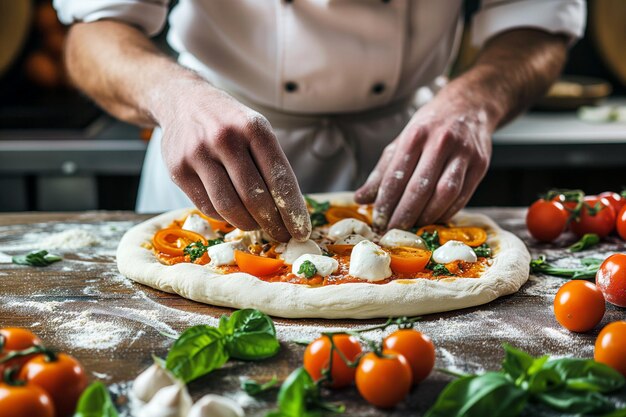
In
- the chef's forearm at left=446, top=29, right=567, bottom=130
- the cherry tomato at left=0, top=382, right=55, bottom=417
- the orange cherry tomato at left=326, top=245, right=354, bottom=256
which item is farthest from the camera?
the chef's forearm at left=446, top=29, right=567, bottom=130

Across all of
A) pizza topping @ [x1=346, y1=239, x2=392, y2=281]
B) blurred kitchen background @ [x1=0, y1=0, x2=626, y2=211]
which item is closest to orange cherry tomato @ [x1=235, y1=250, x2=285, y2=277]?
pizza topping @ [x1=346, y1=239, x2=392, y2=281]

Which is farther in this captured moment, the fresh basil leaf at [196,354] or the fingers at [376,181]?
the fingers at [376,181]

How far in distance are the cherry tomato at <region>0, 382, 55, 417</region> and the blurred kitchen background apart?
2.26m

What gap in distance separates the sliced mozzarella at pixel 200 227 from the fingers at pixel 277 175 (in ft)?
1.12

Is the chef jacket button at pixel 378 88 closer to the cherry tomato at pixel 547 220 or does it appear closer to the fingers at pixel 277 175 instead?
the cherry tomato at pixel 547 220

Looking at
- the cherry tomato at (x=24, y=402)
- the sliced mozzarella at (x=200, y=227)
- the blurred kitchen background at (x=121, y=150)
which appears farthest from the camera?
the blurred kitchen background at (x=121, y=150)

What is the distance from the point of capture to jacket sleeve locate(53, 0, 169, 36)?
2.46 m

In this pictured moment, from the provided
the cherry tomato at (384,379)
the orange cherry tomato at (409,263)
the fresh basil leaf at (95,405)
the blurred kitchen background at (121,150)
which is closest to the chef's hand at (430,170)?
the orange cherry tomato at (409,263)

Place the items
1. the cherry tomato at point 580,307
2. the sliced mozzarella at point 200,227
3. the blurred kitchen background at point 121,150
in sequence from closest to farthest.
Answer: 1. the cherry tomato at point 580,307
2. the sliced mozzarella at point 200,227
3. the blurred kitchen background at point 121,150

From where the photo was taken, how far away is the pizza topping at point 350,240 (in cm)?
197

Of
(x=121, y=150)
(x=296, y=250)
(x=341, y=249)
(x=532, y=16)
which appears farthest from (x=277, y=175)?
(x=121, y=150)

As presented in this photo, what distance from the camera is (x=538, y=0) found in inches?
102

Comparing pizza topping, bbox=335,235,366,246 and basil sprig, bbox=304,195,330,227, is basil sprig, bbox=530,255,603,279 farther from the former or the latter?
basil sprig, bbox=304,195,330,227

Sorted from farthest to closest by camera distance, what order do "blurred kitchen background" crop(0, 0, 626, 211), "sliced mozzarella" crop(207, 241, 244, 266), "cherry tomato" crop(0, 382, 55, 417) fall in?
"blurred kitchen background" crop(0, 0, 626, 211) < "sliced mozzarella" crop(207, 241, 244, 266) < "cherry tomato" crop(0, 382, 55, 417)
